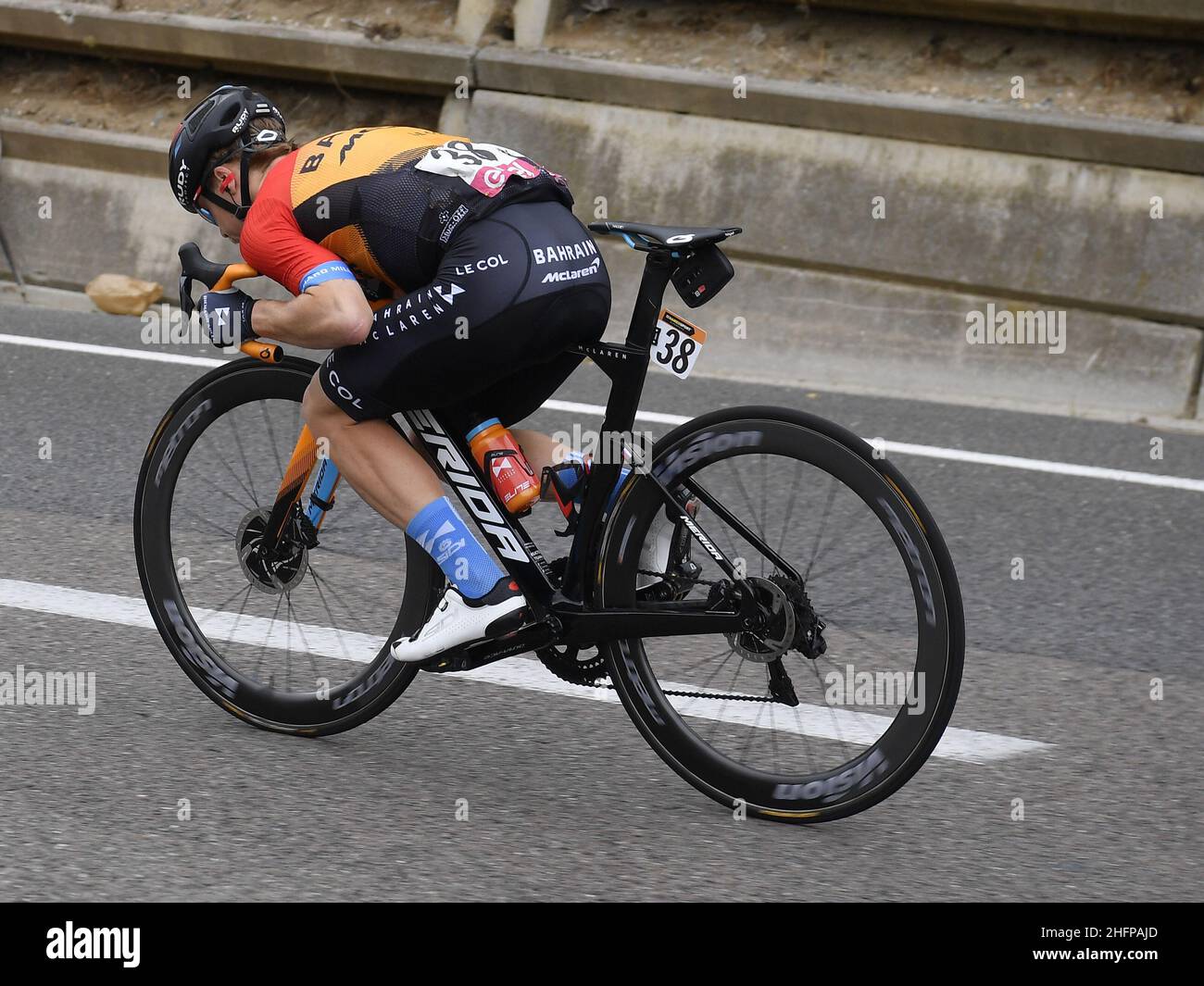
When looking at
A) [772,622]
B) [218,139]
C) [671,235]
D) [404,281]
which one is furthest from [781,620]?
[218,139]

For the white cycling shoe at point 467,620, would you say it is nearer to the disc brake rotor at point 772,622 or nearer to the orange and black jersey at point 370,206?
the disc brake rotor at point 772,622

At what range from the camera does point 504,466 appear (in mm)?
3807

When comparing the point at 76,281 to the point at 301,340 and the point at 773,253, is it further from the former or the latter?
the point at 301,340

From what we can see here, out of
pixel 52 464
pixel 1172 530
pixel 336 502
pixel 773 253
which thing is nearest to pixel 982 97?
pixel 773 253

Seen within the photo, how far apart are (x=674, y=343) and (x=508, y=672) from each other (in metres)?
1.35

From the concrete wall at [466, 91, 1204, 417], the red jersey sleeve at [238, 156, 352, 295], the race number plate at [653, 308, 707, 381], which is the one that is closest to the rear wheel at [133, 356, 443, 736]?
the red jersey sleeve at [238, 156, 352, 295]

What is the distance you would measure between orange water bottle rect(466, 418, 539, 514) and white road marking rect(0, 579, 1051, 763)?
0.56 meters

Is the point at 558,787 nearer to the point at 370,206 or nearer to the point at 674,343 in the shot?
the point at 674,343

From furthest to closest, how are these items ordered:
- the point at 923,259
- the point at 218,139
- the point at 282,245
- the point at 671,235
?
1. the point at 923,259
2. the point at 218,139
3. the point at 282,245
4. the point at 671,235

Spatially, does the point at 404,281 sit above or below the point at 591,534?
above

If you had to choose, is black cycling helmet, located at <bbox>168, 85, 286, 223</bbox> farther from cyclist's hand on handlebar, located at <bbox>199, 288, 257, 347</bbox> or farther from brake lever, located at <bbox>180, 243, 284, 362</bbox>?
cyclist's hand on handlebar, located at <bbox>199, 288, 257, 347</bbox>

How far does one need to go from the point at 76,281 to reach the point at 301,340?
7519mm

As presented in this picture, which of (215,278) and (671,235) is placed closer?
(671,235)

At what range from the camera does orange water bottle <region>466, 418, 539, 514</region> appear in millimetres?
3799
